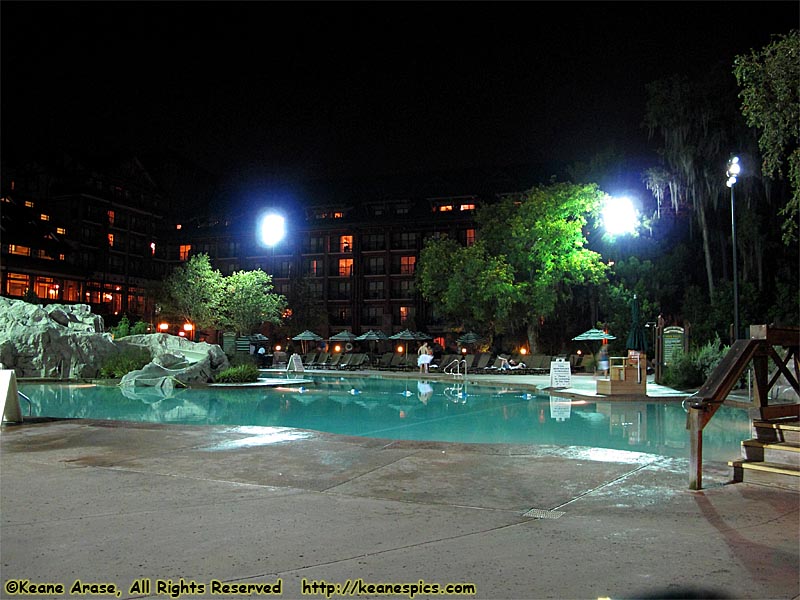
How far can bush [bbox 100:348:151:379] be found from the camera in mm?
24094

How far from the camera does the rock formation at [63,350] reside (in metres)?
24.3

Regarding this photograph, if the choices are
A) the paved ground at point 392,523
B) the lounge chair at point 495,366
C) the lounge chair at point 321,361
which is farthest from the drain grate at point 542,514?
the lounge chair at point 321,361

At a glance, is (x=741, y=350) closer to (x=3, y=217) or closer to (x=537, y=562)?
(x=537, y=562)

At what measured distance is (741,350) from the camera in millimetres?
6473

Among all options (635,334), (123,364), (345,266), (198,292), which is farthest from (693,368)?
(345,266)

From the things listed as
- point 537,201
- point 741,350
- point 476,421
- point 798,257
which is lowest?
point 476,421

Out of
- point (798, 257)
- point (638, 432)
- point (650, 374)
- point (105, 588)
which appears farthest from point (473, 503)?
point (798, 257)

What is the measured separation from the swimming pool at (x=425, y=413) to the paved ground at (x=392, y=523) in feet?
11.0

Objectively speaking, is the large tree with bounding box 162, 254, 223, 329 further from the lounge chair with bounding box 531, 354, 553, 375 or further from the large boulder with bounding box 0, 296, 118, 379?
the lounge chair with bounding box 531, 354, 553, 375

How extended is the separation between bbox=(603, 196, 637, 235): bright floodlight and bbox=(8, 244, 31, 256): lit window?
4242cm

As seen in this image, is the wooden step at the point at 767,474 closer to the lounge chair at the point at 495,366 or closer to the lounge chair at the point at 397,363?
the lounge chair at the point at 495,366

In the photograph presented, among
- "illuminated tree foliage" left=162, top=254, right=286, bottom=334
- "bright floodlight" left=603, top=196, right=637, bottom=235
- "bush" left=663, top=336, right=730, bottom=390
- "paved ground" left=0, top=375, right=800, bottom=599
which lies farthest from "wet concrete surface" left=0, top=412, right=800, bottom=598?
"illuminated tree foliage" left=162, top=254, right=286, bottom=334

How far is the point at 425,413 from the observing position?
614 inches

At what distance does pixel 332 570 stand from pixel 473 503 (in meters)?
2.01
